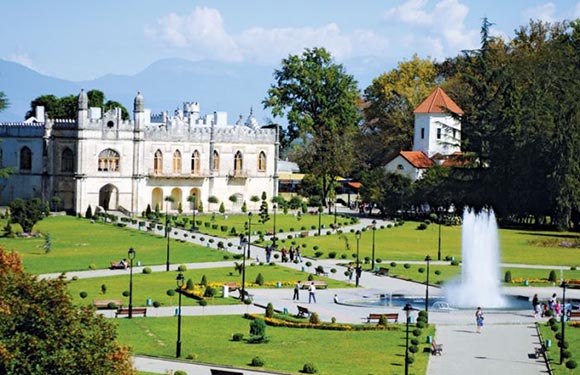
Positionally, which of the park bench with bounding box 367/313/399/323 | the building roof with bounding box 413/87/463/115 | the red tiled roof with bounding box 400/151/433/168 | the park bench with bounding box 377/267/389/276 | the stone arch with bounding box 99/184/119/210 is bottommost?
the park bench with bounding box 367/313/399/323

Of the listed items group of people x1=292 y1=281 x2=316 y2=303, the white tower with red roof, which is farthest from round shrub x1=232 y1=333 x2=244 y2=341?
the white tower with red roof

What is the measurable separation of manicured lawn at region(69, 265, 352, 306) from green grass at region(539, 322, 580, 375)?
14076 mm

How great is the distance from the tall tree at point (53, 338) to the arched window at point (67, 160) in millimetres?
70181

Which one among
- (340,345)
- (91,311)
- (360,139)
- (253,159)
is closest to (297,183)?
(360,139)

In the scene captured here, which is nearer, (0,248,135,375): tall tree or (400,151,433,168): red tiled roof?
(0,248,135,375): tall tree

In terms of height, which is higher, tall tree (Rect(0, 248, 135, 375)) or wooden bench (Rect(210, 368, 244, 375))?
tall tree (Rect(0, 248, 135, 375))

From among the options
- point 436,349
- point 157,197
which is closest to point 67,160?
point 157,197

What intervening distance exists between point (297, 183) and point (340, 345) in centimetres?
8913

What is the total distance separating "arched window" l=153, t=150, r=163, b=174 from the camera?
102 meters

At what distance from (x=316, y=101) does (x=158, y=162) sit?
66.2 feet

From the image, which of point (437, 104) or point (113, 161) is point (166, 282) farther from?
point (437, 104)

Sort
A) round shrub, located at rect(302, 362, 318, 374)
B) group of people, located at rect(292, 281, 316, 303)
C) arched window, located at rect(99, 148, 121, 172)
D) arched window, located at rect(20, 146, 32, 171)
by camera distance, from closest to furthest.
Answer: round shrub, located at rect(302, 362, 318, 374)
group of people, located at rect(292, 281, 316, 303)
arched window, located at rect(99, 148, 121, 172)
arched window, located at rect(20, 146, 32, 171)

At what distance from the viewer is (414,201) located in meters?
99.9

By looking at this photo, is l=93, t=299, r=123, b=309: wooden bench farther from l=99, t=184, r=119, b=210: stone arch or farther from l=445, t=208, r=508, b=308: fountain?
l=99, t=184, r=119, b=210: stone arch
